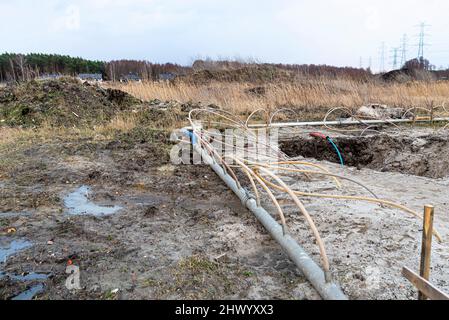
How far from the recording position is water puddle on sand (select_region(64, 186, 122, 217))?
3752mm

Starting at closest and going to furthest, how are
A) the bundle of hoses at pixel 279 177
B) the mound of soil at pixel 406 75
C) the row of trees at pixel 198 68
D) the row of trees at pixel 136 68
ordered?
the bundle of hoses at pixel 279 177, the mound of soil at pixel 406 75, the row of trees at pixel 198 68, the row of trees at pixel 136 68

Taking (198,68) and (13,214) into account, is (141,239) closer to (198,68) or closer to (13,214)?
(13,214)

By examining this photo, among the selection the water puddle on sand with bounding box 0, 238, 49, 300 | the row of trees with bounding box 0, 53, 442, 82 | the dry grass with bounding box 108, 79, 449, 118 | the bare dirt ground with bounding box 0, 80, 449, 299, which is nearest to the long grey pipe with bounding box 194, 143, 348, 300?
the bare dirt ground with bounding box 0, 80, 449, 299

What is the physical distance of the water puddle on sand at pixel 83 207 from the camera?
3.75m

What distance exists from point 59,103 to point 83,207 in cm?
631

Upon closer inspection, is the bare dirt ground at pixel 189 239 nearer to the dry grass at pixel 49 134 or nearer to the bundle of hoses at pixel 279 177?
the bundle of hoses at pixel 279 177

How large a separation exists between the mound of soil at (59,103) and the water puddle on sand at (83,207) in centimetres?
500

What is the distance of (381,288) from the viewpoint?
2.38 metres

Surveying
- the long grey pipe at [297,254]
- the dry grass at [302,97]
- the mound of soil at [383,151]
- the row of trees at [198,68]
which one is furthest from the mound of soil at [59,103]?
the row of trees at [198,68]

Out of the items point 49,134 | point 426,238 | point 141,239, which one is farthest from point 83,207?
point 49,134

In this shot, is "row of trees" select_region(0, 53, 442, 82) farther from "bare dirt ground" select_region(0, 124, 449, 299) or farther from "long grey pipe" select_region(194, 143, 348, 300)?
"long grey pipe" select_region(194, 143, 348, 300)

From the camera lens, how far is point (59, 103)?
934cm

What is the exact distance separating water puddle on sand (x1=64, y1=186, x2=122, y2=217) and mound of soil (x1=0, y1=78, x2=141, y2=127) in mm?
4997
